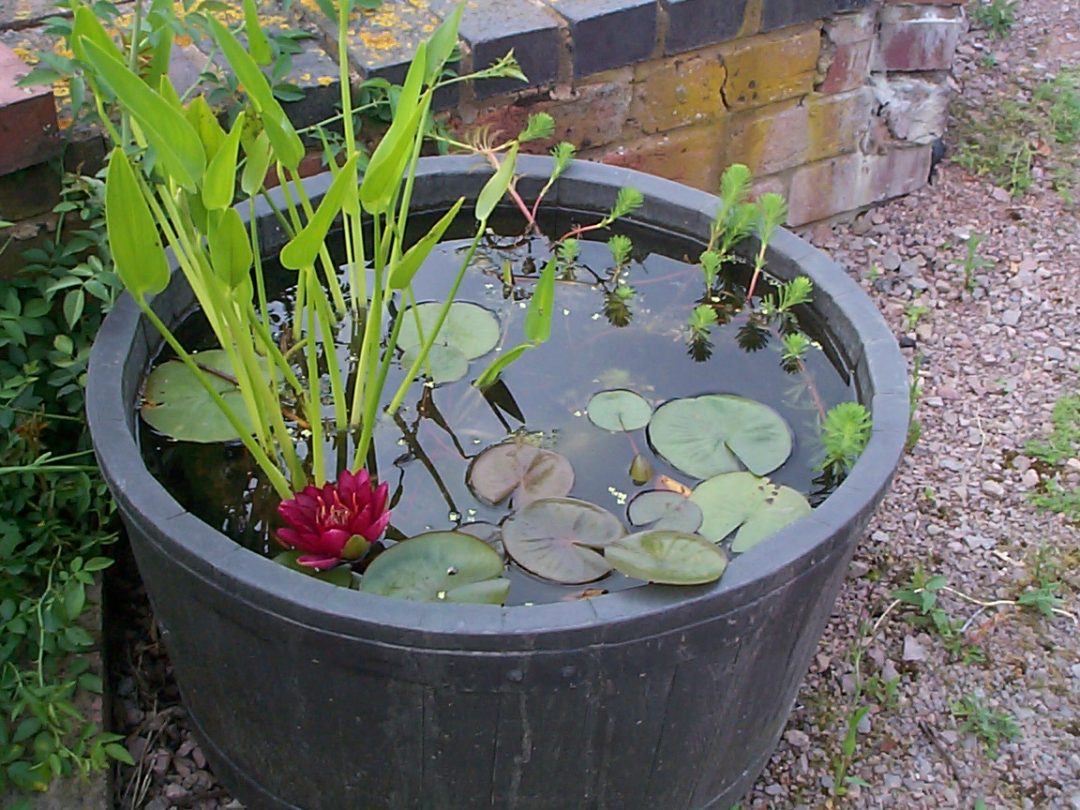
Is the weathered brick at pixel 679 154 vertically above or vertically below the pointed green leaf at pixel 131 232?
below

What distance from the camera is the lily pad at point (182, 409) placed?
1.44 meters

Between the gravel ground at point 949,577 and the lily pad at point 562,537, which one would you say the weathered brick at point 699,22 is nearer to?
the gravel ground at point 949,577

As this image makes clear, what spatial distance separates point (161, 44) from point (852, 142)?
1.67 meters

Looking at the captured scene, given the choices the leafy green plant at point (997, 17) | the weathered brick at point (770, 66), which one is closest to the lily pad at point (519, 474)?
the weathered brick at point (770, 66)

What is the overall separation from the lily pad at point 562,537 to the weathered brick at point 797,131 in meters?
1.24

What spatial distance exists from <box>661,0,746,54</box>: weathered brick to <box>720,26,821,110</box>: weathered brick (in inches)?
2.0

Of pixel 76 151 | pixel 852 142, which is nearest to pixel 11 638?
pixel 76 151

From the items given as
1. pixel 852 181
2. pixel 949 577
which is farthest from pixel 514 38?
pixel 949 577

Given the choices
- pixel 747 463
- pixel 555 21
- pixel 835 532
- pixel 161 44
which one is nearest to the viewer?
pixel 835 532

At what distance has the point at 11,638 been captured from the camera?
1.51 meters

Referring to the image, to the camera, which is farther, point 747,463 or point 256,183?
point 747,463

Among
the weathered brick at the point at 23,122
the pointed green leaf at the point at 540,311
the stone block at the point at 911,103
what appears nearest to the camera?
the pointed green leaf at the point at 540,311

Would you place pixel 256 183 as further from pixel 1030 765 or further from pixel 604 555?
pixel 1030 765

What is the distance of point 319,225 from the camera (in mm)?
1058
